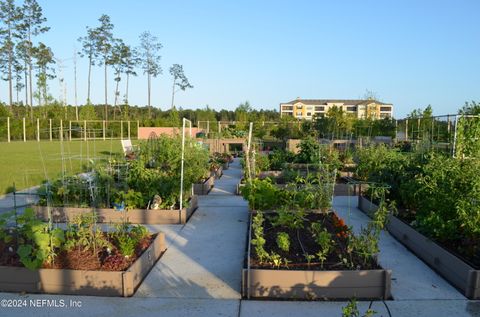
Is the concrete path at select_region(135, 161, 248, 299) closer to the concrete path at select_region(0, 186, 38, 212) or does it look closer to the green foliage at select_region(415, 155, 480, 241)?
the green foliage at select_region(415, 155, 480, 241)

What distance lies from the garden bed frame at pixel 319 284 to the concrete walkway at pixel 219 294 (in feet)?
0.33

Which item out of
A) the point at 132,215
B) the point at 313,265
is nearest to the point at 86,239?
the point at 132,215

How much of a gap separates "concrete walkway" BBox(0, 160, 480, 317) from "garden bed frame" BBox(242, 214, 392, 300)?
0.33 ft

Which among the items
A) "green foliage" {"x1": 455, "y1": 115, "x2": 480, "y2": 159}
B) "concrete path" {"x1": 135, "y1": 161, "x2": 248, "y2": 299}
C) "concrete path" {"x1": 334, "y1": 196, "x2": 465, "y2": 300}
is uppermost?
"green foliage" {"x1": 455, "y1": 115, "x2": 480, "y2": 159}

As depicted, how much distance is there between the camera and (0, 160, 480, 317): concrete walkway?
3008mm

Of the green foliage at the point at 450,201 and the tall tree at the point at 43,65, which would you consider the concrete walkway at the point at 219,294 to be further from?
the tall tree at the point at 43,65

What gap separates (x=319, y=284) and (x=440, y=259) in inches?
58.3

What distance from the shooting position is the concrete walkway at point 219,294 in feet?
9.87

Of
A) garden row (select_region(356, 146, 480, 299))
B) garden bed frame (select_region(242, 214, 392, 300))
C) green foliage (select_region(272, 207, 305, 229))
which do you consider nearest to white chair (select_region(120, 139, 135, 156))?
green foliage (select_region(272, 207, 305, 229))

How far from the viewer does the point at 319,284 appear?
3229 mm

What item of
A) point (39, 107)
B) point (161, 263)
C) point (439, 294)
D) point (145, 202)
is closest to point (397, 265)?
point (439, 294)

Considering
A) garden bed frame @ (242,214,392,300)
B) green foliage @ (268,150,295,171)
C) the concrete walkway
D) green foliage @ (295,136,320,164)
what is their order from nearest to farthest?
the concrete walkway < garden bed frame @ (242,214,392,300) < green foliage @ (295,136,320,164) < green foliage @ (268,150,295,171)

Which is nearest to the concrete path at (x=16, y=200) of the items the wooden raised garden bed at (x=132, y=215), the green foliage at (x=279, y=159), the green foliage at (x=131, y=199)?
the wooden raised garden bed at (x=132, y=215)

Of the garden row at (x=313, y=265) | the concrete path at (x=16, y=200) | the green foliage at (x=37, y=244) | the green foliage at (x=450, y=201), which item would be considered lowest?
the concrete path at (x=16, y=200)
